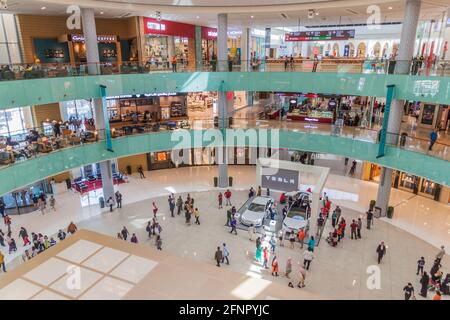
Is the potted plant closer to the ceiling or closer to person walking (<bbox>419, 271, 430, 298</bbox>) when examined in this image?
person walking (<bbox>419, 271, 430, 298</bbox>)

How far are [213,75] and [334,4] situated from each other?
838 centimetres

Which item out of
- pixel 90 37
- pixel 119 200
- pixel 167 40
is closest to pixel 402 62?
pixel 90 37

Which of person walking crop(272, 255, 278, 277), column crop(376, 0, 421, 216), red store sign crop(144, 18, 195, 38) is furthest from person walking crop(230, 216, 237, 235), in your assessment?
red store sign crop(144, 18, 195, 38)

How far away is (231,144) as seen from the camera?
2341 centimetres

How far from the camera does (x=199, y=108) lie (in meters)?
30.7

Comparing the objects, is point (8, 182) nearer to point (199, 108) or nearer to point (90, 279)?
point (90, 279)

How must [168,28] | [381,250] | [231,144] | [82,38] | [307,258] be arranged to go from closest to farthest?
[307,258]
[381,250]
[82,38]
[231,144]
[168,28]

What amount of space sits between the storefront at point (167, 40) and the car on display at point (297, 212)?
12091 millimetres

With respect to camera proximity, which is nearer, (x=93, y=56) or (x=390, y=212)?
(x=93, y=56)

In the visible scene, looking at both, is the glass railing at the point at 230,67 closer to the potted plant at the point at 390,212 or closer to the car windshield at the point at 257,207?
the potted plant at the point at 390,212

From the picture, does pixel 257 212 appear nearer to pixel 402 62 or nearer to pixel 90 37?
pixel 402 62

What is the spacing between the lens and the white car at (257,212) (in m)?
19.2

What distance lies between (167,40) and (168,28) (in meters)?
1.09
